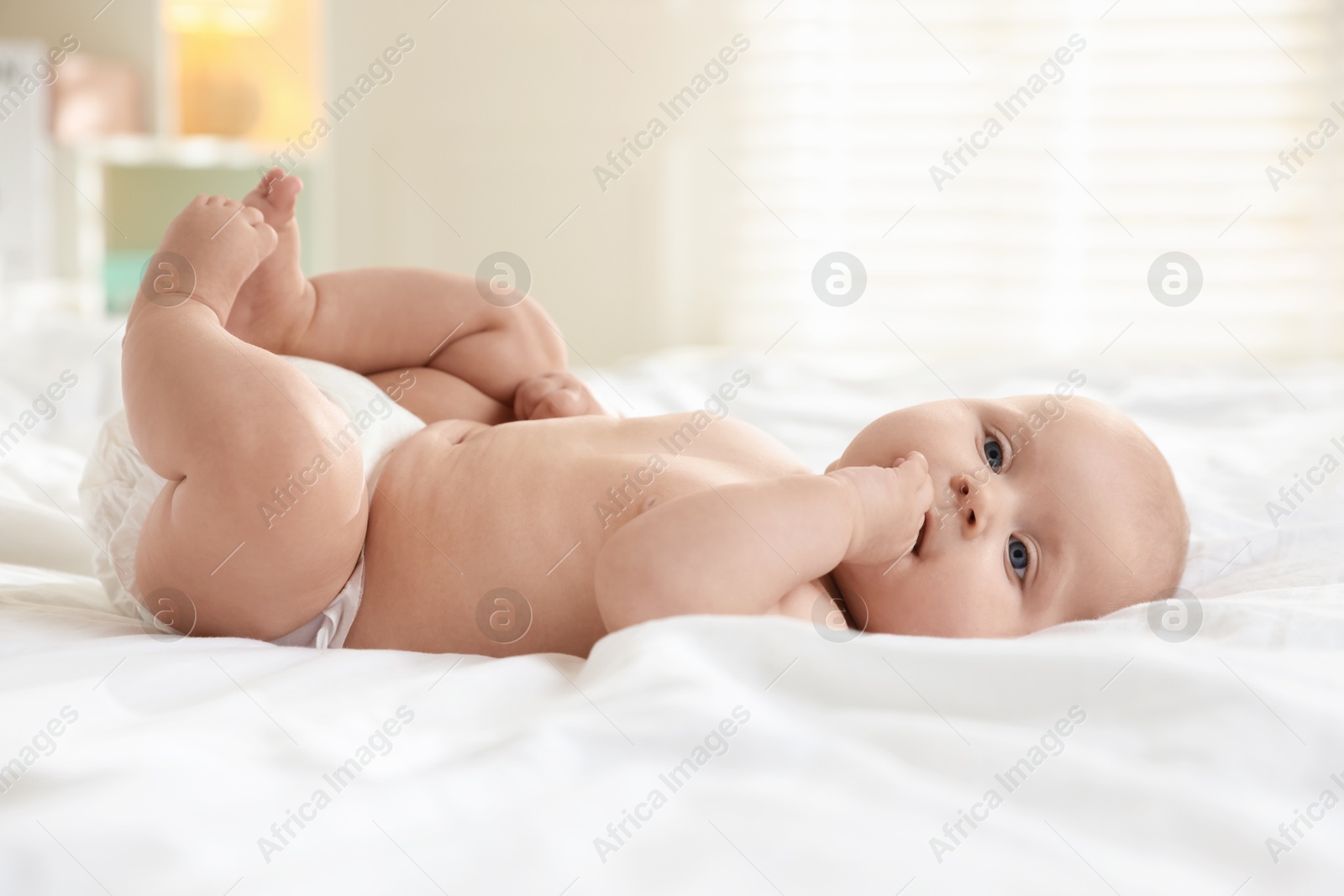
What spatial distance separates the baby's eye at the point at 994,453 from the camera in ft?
2.94

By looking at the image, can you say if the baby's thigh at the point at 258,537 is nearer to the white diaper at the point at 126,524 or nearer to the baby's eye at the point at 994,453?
the white diaper at the point at 126,524

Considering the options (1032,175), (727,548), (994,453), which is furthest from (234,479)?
(1032,175)

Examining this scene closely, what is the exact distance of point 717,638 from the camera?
62 centimetres

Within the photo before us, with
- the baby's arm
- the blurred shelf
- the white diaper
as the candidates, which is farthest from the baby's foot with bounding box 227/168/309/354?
the blurred shelf

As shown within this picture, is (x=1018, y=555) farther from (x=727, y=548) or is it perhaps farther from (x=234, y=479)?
(x=234, y=479)

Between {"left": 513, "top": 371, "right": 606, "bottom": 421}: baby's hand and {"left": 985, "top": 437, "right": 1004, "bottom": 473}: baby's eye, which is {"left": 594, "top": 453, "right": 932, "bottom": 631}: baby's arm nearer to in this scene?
{"left": 985, "top": 437, "right": 1004, "bottom": 473}: baby's eye

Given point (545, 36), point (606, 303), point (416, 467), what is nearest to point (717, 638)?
point (416, 467)

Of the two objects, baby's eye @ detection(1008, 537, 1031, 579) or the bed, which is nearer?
the bed

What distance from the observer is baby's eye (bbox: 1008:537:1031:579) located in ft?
2.84

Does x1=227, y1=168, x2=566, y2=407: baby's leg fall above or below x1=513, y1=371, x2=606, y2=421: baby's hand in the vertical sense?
above

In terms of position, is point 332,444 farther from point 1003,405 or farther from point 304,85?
point 304,85

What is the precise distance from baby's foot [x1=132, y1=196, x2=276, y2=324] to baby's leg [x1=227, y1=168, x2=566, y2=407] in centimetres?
8

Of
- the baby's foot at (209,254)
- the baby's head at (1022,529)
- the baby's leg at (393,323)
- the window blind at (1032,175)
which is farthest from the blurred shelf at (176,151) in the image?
the baby's head at (1022,529)

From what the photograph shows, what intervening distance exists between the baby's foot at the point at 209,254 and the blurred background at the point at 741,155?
2289 mm
